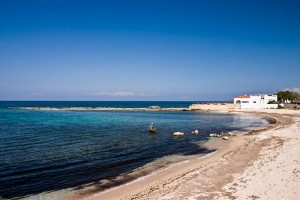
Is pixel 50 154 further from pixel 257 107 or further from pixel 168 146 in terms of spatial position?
pixel 257 107

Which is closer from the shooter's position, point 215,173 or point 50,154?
point 215,173

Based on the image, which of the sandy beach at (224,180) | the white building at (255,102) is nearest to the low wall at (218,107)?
the white building at (255,102)

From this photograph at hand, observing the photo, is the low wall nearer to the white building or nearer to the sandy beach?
the white building

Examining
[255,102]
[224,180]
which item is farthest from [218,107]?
[224,180]

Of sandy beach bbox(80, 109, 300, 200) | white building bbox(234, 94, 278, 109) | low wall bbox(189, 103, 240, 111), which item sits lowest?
sandy beach bbox(80, 109, 300, 200)

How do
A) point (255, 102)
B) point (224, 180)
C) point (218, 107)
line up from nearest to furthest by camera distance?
1. point (224, 180)
2. point (255, 102)
3. point (218, 107)

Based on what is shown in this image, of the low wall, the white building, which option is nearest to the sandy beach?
Answer: the white building

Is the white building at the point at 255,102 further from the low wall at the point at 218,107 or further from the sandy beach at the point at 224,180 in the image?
the sandy beach at the point at 224,180

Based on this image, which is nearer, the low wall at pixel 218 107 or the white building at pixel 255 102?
the white building at pixel 255 102

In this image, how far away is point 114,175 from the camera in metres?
21.3

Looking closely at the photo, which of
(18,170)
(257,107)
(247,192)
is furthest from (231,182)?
(257,107)

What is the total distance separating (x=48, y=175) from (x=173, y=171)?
30.1 feet

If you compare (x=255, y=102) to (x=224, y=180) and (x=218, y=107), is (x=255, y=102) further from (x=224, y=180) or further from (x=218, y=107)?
(x=224, y=180)

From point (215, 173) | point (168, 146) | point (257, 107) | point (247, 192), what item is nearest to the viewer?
point (247, 192)
